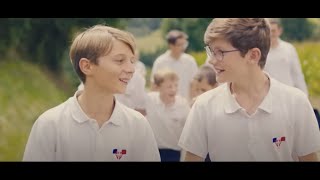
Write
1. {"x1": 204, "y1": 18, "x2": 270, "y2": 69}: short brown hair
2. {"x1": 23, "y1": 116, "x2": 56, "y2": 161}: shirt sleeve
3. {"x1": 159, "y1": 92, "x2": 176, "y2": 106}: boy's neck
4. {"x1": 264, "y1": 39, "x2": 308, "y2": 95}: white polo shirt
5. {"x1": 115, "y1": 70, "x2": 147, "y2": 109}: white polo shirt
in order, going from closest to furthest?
{"x1": 23, "y1": 116, "x2": 56, "y2": 161}: shirt sleeve
{"x1": 204, "y1": 18, "x2": 270, "y2": 69}: short brown hair
{"x1": 159, "y1": 92, "x2": 176, "y2": 106}: boy's neck
{"x1": 115, "y1": 70, "x2": 147, "y2": 109}: white polo shirt
{"x1": 264, "y1": 39, "x2": 308, "y2": 95}: white polo shirt

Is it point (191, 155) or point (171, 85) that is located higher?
point (171, 85)

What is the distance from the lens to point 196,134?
247 centimetres

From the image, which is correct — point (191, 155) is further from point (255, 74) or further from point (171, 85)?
point (171, 85)

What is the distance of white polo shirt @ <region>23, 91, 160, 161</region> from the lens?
2.36m

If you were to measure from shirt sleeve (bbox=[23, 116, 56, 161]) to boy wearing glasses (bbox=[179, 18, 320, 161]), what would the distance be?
51 cm

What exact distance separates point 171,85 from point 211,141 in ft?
6.17

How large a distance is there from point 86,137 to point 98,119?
0.08 meters

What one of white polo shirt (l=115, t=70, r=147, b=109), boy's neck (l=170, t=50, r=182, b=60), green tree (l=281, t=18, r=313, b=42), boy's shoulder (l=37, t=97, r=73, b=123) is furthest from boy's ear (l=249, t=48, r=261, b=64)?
boy's neck (l=170, t=50, r=182, b=60)

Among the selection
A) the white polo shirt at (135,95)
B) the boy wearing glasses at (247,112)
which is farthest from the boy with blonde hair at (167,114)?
the boy wearing glasses at (247,112)

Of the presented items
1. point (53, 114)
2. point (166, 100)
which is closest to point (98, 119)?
point (53, 114)

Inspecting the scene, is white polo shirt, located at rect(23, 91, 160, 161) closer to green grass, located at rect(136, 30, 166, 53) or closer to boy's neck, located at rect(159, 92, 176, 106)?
boy's neck, located at rect(159, 92, 176, 106)

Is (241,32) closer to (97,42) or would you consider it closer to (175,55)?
(97,42)

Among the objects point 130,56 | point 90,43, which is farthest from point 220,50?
point 90,43
